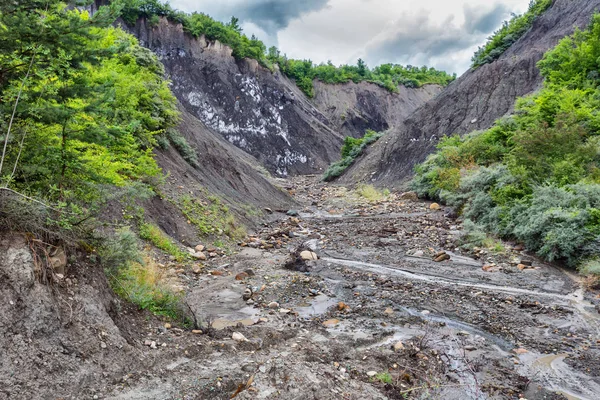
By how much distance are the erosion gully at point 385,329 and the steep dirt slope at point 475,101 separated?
17565 millimetres

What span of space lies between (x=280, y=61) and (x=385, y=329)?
58.5 metres

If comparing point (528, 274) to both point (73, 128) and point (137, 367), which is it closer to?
point (137, 367)

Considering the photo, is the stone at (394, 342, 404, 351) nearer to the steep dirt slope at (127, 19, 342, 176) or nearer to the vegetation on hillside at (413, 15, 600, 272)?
the vegetation on hillside at (413, 15, 600, 272)

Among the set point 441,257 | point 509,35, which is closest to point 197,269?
point 441,257

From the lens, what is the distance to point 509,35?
111 ft

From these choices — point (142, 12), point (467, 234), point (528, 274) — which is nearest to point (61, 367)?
point (528, 274)

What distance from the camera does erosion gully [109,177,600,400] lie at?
14.8ft

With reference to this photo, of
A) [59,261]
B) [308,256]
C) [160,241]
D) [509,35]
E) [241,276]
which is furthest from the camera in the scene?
[509,35]

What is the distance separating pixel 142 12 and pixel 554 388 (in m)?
47.7

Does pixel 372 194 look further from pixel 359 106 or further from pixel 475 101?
pixel 359 106

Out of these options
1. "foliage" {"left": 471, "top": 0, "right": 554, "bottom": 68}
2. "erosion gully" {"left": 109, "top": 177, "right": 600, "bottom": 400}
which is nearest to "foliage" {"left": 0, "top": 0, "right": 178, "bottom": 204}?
"erosion gully" {"left": 109, "top": 177, "right": 600, "bottom": 400}

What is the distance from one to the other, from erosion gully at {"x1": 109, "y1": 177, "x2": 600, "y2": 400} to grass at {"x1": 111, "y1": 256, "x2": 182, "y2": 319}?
2.00 ft

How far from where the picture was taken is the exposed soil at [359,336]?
4.19 metres

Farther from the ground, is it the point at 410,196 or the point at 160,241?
the point at 410,196
